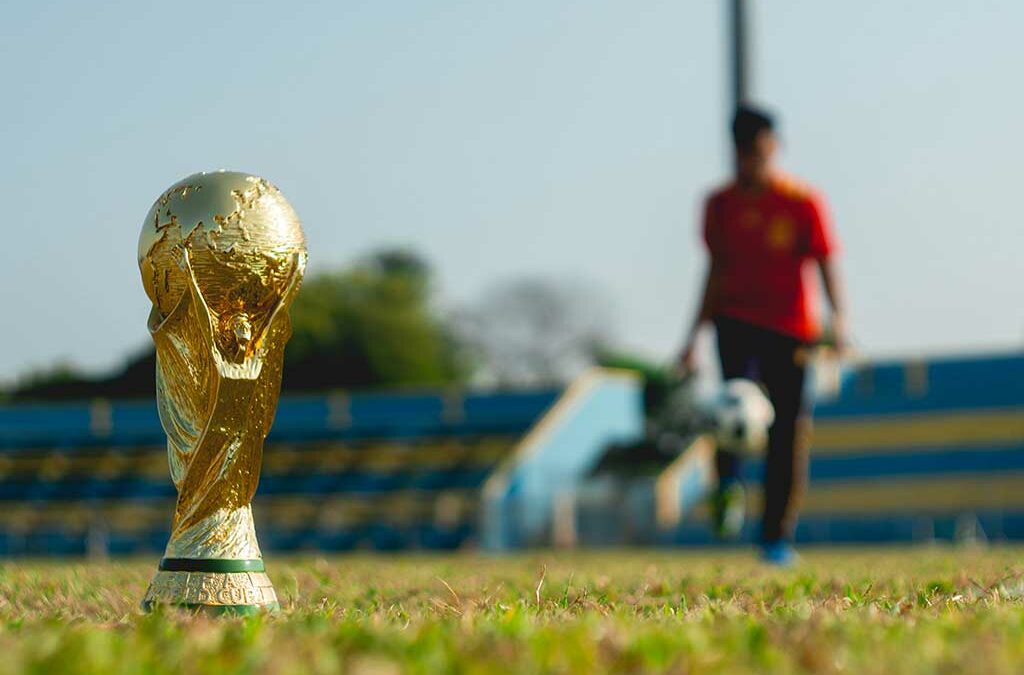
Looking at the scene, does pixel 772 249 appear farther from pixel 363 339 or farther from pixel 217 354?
pixel 363 339

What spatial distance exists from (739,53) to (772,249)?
252cm

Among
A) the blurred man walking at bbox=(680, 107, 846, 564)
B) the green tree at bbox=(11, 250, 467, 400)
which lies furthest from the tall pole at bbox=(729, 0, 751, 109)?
the green tree at bbox=(11, 250, 467, 400)

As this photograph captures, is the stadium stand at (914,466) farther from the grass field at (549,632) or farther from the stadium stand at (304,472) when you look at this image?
the grass field at (549,632)

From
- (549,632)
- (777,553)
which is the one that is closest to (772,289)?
(777,553)

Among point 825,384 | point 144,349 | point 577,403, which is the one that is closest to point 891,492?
point 825,384

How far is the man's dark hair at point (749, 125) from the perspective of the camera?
5926mm

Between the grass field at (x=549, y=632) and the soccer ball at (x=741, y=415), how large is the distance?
9.02 feet

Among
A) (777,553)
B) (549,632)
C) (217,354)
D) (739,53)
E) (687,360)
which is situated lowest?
(777,553)

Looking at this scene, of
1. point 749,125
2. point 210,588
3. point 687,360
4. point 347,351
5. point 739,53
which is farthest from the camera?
point 347,351

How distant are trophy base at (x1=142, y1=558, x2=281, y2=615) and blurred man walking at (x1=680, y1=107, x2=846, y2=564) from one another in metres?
3.66

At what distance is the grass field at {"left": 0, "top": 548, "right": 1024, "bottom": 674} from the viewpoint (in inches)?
63.0

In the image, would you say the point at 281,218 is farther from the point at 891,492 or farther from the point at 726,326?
the point at 891,492

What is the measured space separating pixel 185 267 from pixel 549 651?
1.24 metres

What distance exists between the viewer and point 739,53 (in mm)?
8273
